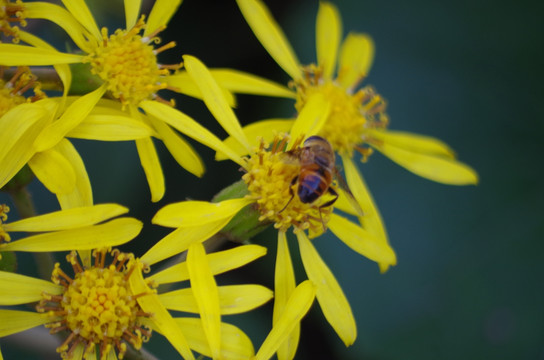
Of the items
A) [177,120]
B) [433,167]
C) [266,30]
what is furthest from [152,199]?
[433,167]

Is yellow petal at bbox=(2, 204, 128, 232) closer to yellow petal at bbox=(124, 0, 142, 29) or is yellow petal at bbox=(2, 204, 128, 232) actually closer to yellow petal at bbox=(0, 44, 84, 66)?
yellow petal at bbox=(0, 44, 84, 66)

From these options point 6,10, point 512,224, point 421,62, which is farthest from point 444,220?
point 6,10

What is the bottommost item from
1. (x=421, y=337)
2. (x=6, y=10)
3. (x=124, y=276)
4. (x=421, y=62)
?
(x=124, y=276)

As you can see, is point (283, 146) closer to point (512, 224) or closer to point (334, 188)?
point (334, 188)

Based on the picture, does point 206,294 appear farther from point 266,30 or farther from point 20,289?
point 266,30

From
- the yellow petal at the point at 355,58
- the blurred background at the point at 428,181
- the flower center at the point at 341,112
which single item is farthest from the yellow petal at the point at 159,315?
the yellow petal at the point at 355,58

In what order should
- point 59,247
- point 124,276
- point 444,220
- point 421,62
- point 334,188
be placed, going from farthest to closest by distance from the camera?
point 421,62 < point 444,220 < point 334,188 < point 124,276 < point 59,247
